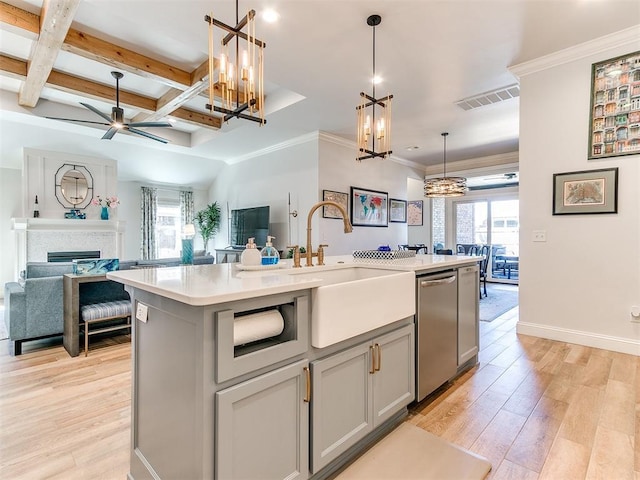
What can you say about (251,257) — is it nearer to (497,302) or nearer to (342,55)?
(342,55)

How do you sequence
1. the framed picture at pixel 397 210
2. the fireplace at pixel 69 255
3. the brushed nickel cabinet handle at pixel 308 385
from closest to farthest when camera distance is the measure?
the brushed nickel cabinet handle at pixel 308 385 < the fireplace at pixel 69 255 < the framed picture at pixel 397 210

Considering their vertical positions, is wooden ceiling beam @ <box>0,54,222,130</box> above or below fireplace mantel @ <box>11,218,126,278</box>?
above

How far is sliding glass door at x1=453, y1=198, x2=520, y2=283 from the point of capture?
784cm

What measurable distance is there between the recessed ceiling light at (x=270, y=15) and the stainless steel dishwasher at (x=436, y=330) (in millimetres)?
2405

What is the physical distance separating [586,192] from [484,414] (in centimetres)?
251

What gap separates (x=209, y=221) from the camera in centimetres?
793

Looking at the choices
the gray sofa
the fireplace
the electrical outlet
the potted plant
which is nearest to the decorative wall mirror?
the fireplace

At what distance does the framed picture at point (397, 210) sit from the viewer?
6941mm

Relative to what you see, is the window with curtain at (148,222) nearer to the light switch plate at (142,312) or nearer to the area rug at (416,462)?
the light switch plate at (142,312)

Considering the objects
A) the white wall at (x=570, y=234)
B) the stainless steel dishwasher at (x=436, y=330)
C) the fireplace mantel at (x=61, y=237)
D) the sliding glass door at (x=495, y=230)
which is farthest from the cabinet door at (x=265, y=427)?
the sliding glass door at (x=495, y=230)

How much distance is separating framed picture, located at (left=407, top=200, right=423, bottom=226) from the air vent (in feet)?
13.7

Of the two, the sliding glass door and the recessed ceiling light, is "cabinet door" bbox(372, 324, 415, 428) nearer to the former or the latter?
the recessed ceiling light

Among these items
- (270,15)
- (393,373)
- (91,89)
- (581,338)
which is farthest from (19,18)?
(581,338)

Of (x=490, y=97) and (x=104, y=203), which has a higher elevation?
(x=490, y=97)
